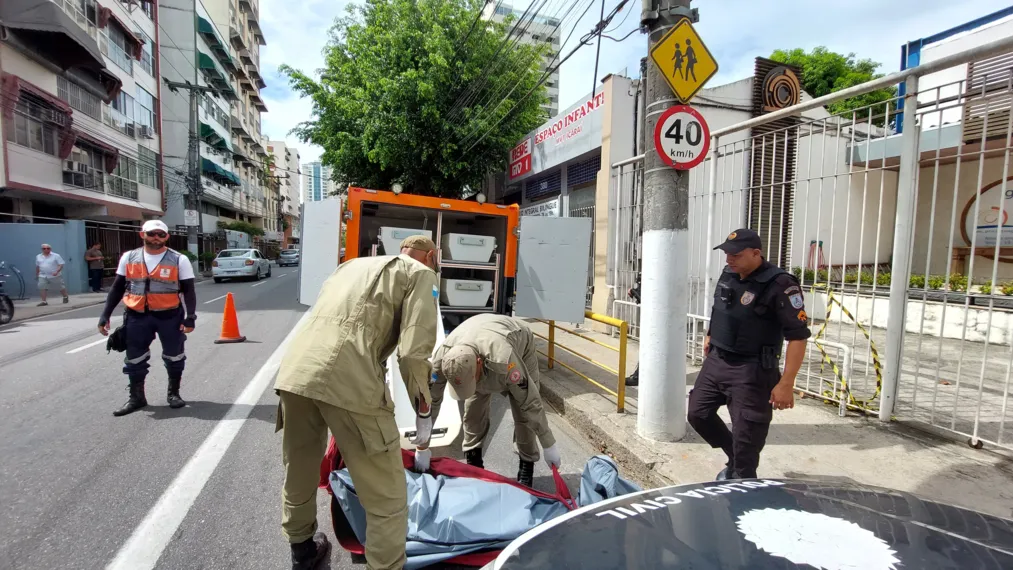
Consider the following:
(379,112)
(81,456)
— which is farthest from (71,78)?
(81,456)

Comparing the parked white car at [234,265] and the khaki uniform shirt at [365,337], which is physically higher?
the khaki uniform shirt at [365,337]

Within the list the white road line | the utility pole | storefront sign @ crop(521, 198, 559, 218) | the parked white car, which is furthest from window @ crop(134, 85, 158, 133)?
storefront sign @ crop(521, 198, 559, 218)

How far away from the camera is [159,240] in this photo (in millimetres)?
4332

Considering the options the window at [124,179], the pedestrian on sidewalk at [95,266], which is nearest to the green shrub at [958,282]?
the pedestrian on sidewalk at [95,266]

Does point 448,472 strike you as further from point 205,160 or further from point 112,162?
point 205,160

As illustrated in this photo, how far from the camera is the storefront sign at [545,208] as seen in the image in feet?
38.8

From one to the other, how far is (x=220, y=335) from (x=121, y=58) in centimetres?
2198

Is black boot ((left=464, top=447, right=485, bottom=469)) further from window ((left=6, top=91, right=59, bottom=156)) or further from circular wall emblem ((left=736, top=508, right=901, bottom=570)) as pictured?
window ((left=6, top=91, right=59, bottom=156))

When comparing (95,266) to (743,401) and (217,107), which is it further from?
(217,107)

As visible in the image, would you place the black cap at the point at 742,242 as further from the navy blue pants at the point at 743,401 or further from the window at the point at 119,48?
the window at the point at 119,48

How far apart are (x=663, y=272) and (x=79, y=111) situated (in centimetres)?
2394

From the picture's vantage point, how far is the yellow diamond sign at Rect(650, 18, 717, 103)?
3.44m

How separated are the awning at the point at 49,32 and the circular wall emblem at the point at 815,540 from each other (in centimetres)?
2191

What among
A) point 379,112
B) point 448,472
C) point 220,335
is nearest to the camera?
point 448,472
